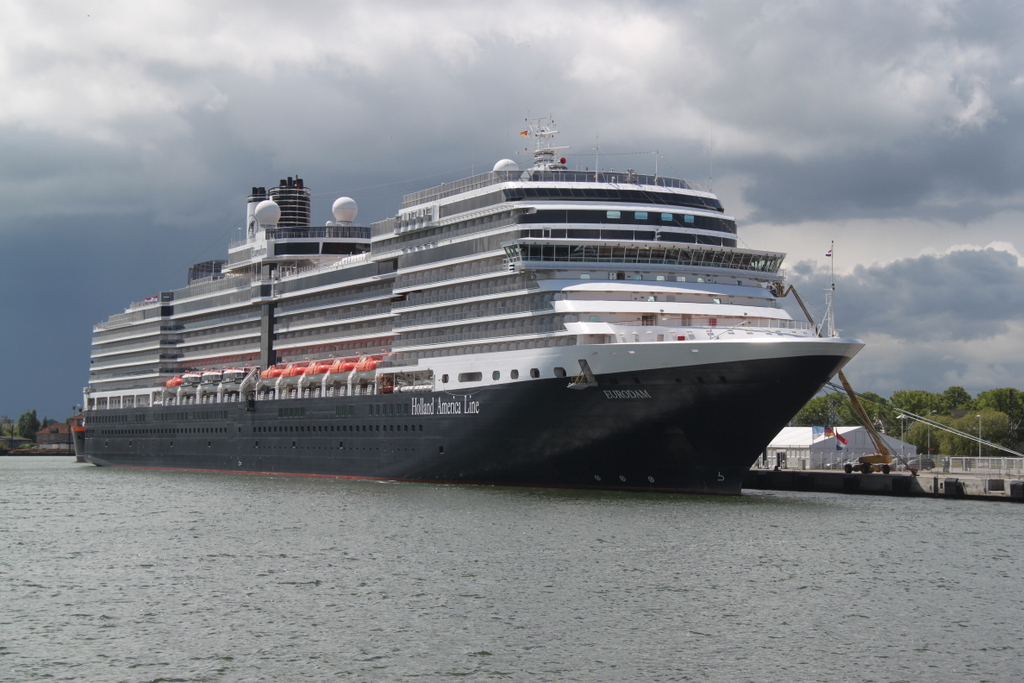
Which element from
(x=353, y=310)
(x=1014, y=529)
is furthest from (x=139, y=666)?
(x=353, y=310)

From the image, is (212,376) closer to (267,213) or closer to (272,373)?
(272,373)

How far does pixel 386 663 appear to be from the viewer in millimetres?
21000

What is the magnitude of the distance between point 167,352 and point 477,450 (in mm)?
41729

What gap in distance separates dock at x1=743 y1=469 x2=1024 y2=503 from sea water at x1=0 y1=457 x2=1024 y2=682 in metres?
5.98

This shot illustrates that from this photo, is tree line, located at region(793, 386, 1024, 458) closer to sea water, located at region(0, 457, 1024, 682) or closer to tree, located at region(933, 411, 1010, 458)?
tree, located at region(933, 411, 1010, 458)

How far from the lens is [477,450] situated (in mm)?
48562

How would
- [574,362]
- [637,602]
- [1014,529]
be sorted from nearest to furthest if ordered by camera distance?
1. [637,602]
2. [1014,529]
3. [574,362]

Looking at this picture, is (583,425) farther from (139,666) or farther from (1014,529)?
(139,666)

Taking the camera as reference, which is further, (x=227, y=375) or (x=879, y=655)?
(x=227, y=375)

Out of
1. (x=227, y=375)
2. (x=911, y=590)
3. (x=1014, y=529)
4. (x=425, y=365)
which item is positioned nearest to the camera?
(x=911, y=590)

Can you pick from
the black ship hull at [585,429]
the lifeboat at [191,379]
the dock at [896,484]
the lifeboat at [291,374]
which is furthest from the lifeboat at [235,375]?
the dock at [896,484]

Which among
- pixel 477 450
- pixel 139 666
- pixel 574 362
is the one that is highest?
pixel 574 362

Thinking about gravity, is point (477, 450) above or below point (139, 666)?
above

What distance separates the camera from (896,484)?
52719mm
